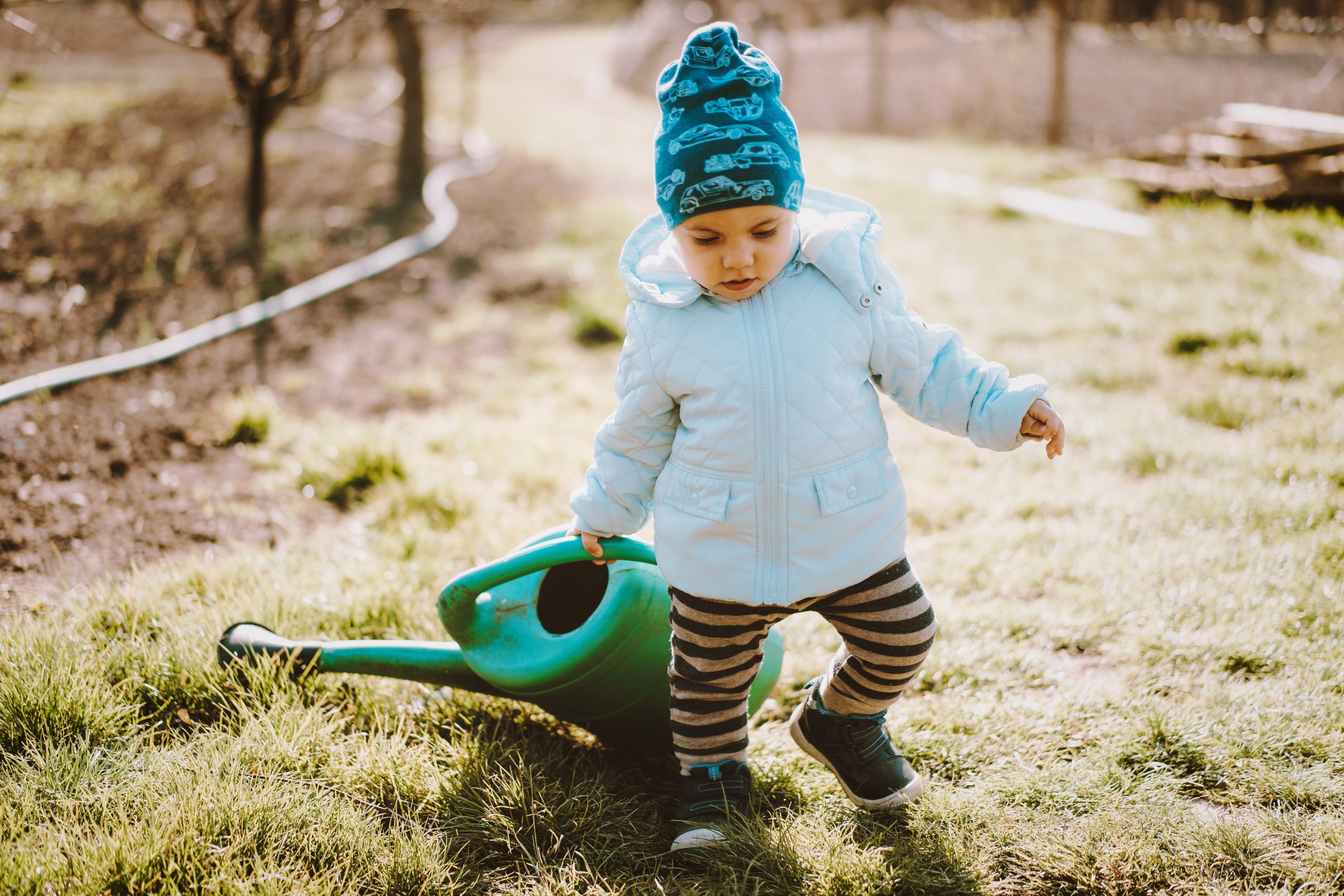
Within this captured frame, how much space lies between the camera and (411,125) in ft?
22.2

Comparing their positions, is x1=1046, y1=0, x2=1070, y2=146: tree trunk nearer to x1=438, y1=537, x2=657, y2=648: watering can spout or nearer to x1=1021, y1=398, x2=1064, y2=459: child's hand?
x1=1021, y1=398, x2=1064, y2=459: child's hand

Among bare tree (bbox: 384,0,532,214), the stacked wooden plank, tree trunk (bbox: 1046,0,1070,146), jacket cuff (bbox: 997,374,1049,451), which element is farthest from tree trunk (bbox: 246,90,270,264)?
tree trunk (bbox: 1046,0,1070,146)

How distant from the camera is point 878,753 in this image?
1912 millimetres

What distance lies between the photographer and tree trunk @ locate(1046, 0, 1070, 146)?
9.18 meters

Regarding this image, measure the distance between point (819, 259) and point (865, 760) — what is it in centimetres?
94

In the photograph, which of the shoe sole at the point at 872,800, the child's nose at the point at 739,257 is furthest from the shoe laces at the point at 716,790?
the child's nose at the point at 739,257

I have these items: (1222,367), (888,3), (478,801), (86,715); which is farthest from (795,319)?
(888,3)

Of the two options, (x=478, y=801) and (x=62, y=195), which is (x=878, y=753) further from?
(x=62, y=195)

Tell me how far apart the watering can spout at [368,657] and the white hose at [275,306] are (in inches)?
68.3

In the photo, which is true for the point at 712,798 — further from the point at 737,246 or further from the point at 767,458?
the point at 737,246

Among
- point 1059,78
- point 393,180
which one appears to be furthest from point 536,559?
point 1059,78

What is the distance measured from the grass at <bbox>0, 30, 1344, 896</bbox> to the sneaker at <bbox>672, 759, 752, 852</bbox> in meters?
0.06

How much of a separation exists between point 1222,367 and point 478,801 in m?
3.42

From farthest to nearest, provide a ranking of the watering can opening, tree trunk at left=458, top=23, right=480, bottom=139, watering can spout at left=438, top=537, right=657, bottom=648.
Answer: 1. tree trunk at left=458, top=23, right=480, bottom=139
2. the watering can opening
3. watering can spout at left=438, top=537, right=657, bottom=648
